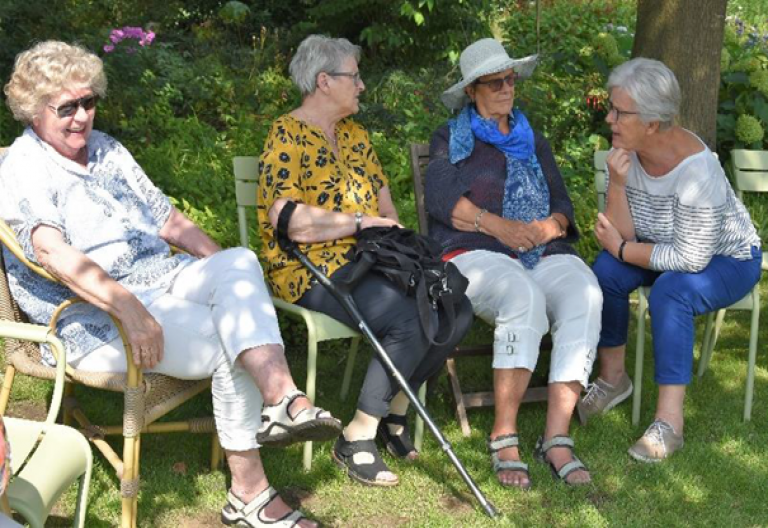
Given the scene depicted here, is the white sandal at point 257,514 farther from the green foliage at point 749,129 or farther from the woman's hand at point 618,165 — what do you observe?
the green foliage at point 749,129

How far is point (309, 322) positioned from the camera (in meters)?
4.14

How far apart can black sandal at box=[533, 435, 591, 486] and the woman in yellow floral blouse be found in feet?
1.58

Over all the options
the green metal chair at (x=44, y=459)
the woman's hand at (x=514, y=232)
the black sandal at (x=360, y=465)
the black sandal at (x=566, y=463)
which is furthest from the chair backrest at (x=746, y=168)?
the green metal chair at (x=44, y=459)

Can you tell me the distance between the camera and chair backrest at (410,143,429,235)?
486 cm

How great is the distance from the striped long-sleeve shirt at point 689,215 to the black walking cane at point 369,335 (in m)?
1.21

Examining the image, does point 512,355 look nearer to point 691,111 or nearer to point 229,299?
point 229,299

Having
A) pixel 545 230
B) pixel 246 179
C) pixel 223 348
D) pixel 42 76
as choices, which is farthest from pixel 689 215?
pixel 42 76

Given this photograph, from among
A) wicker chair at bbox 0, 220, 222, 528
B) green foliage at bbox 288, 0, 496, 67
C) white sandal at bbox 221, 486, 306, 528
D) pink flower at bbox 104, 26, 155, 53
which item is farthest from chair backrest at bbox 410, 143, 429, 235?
green foliage at bbox 288, 0, 496, 67

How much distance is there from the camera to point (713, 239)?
444cm

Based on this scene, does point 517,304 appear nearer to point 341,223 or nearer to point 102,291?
point 341,223

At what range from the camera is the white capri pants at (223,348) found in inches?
143

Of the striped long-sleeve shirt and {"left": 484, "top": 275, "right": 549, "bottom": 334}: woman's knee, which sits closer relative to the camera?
{"left": 484, "top": 275, "right": 549, "bottom": 334}: woman's knee

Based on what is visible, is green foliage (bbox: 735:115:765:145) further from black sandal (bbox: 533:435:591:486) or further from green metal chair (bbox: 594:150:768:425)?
black sandal (bbox: 533:435:591:486)

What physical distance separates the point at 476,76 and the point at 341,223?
850mm
